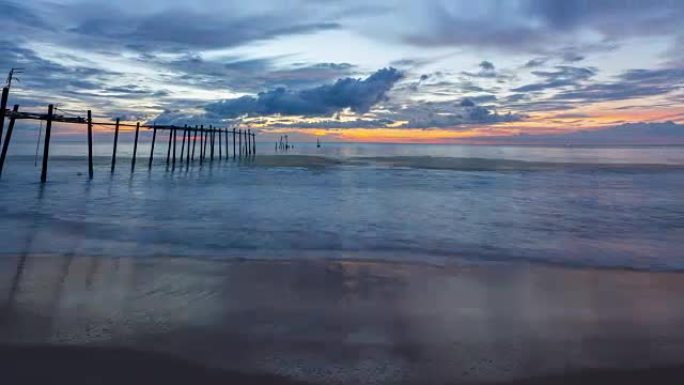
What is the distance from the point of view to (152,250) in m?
9.20

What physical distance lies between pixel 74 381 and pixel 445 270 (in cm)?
543

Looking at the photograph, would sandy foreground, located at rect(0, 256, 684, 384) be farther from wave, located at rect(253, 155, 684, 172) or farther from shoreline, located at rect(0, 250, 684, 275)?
wave, located at rect(253, 155, 684, 172)

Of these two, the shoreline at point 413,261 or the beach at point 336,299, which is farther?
the shoreline at point 413,261

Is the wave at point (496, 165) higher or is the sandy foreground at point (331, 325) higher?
the wave at point (496, 165)

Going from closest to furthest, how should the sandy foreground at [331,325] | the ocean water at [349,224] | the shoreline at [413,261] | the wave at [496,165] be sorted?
the sandy foreground at [331,325], the shoreline at [413,261], the ocean water at [349,224], the wave at [496,165]

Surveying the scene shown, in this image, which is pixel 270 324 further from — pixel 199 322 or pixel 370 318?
pixel 370 318

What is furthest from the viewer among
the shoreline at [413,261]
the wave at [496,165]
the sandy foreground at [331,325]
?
the wave at [496,165]

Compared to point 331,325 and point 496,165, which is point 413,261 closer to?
point 331,325

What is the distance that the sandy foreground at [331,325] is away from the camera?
412 centimetres

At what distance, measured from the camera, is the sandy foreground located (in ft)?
13.5

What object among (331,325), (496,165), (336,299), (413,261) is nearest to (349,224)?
(413,261)

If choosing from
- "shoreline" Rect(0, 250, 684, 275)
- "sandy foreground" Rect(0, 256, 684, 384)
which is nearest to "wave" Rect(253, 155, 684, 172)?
"shoreline" Rect(0, 250, 684, 275)

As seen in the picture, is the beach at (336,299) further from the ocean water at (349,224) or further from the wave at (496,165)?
the wave at (496,165)

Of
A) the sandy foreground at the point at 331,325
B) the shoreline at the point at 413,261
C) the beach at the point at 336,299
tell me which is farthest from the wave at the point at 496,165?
the sandy foreground at the point at 331,325
